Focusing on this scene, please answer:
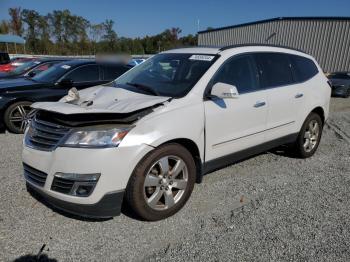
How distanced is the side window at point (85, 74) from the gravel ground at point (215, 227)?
338cm

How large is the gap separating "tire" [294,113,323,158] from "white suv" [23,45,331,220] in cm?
34

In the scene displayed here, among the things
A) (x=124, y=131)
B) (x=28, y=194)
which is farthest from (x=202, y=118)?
(x=28, y=194)

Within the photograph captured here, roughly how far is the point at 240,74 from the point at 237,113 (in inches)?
21.4

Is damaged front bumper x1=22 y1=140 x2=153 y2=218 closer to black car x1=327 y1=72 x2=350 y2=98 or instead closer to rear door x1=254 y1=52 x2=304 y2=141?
rear door x1=254 y1=52 x2=304 y2=141

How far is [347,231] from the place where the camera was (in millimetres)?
3346

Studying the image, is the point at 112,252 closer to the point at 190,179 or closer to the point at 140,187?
the point at 140,187

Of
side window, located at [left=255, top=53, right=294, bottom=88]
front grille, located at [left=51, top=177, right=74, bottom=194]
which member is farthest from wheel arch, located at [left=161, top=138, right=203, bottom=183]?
side window, located at [left=255, top=53, right=294, bottom=88]

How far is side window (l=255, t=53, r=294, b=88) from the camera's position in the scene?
4.55 metres

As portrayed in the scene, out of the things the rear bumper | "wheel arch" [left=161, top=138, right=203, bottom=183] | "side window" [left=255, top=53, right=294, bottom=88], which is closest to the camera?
the rear bumper

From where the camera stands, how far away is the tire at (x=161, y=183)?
320 centimetres

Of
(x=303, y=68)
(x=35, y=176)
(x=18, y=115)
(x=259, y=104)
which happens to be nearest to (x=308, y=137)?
(x=303, y=68)

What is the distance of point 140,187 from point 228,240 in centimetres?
96

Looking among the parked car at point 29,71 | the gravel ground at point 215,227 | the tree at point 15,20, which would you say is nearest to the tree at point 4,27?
the tree at point 15,20

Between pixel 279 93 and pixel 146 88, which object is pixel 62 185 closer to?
pixel 146 88
